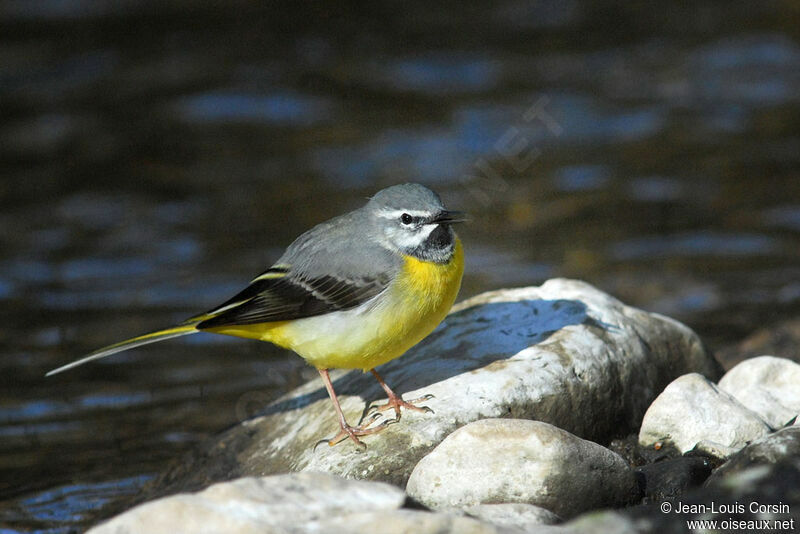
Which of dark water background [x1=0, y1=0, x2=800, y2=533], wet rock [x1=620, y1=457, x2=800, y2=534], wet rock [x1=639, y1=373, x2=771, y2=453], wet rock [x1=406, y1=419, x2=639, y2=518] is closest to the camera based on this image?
wet rock [x1=620, y1=457, x2=800, y2=534]

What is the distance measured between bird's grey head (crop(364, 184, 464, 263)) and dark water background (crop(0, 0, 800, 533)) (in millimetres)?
2769

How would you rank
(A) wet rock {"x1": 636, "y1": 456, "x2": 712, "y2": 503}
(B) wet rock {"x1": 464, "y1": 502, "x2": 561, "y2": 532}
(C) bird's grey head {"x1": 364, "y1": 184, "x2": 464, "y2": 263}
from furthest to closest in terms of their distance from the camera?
1. (C) bird's grey head {"x1": 364, "y1": 184, "x2": 464, "y2": 263}
2. (A) wet rock {"x1": 636, "y1": 456, "x2": 712, "y2": 503}
3. (B) wet rock {"x1": 464, "y1": 502, "x2": 561, "y2": 532}

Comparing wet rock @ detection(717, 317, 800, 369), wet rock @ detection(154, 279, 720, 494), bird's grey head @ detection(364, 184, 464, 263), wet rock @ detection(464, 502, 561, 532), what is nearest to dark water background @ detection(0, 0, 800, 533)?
wet rock @ detection(717, 317, 800, 369)

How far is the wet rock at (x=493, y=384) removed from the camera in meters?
6.21

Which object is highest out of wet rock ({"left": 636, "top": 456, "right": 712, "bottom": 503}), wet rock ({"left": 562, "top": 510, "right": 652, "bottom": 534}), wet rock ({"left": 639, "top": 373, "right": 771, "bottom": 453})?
wet rock ({"left": 562, "top": 510, "right": 652, "bottom": 534})

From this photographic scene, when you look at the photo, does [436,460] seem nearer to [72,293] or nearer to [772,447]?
[772,447]

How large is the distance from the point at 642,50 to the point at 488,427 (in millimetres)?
13938

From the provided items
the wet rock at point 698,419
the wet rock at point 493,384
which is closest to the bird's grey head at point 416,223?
the wet rock at point 493,384

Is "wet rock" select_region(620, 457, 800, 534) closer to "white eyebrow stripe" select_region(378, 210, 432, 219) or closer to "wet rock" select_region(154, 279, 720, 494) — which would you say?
"wet rock" select_region(154, 279, 720, 494)

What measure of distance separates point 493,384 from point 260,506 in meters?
2.36

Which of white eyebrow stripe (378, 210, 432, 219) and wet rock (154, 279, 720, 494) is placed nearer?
wet rock (154, 279, 720, 494)

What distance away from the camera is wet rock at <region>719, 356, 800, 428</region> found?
647 cm

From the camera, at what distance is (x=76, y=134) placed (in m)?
Result: 15.4

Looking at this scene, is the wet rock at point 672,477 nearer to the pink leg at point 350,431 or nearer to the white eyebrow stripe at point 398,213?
the pink leg at point 350,431
